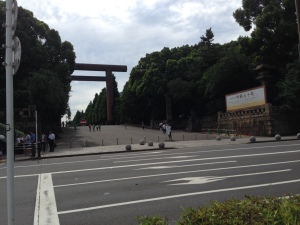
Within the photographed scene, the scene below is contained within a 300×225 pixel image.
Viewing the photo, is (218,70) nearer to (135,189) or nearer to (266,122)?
(266,122)

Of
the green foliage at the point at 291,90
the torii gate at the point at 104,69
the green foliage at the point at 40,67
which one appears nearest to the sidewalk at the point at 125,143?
the green foliage at the point at 291,90

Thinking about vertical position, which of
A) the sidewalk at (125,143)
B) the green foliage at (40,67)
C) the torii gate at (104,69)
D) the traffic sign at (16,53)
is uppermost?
the torii gate at (104,69)

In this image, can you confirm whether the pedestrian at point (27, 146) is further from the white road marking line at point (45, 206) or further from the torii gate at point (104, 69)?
the torii gate at point (104, 69)

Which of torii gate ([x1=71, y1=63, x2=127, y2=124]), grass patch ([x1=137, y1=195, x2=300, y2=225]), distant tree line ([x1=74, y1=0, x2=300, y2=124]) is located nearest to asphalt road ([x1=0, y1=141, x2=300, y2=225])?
grass patch ([x1=137, y1=195, x2=300, y2=225])

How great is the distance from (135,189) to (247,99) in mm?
30184

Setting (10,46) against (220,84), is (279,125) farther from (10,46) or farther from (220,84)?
(10,46)

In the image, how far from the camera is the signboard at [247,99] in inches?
1367

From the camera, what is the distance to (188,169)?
12.3 meters

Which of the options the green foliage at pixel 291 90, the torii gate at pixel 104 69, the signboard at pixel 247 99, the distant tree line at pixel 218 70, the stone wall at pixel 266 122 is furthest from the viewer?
the torii gate at pixel 104 69

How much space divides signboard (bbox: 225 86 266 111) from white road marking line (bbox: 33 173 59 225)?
2841 cm

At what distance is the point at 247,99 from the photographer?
36.8m

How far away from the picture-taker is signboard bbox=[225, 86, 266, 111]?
3472cm

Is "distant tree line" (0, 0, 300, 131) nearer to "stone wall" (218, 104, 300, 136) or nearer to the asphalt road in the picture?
"stone wall" (218, 104, 300, 136)

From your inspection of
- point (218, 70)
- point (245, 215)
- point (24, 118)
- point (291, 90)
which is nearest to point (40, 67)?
point (24, 118)
